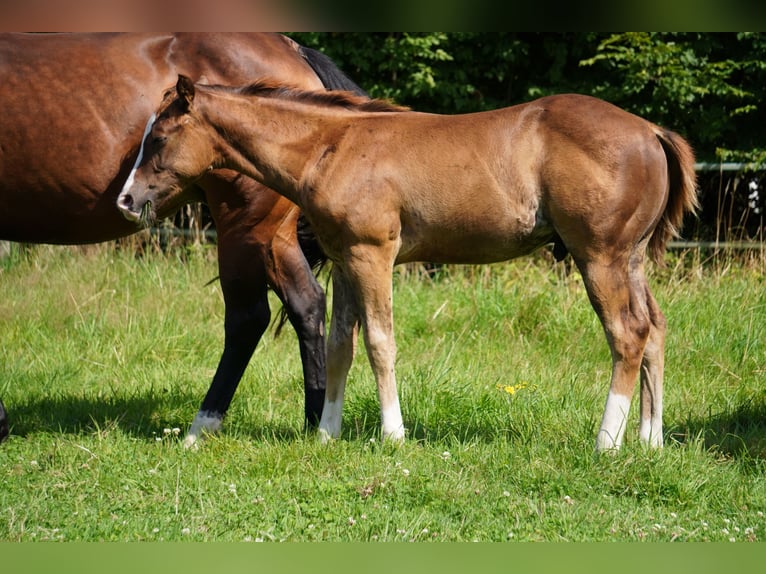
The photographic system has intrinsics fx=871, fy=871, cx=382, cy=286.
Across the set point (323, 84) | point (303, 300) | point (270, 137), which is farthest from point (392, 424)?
point (323, 84)

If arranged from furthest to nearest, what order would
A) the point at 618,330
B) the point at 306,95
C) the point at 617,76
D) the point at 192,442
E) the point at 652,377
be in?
the point at 617,76, the point at 192,442, the point at 306,95, the point at 652,377, the point at 618,330

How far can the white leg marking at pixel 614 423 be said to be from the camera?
4.04 meters

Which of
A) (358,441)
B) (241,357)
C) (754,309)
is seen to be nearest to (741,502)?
(358,441)

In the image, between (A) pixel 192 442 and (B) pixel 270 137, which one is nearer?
(B) pixel 270 137

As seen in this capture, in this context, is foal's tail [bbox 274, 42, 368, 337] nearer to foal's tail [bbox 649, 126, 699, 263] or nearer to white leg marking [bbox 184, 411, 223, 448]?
white leg marking [bbox 184, 411, 223, 448]

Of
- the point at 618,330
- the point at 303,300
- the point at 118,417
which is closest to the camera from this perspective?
the point at 618,330

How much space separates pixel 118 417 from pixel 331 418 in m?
1.39

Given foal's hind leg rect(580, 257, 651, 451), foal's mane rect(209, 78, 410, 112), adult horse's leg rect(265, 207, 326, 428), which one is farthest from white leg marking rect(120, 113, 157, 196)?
foal's hind leg rect(580, 257, 651, 451)

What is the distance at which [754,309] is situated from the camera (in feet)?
21.7

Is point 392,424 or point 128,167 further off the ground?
point 128,167

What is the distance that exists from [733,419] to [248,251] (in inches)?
111

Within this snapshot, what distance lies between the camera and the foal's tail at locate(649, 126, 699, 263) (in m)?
Answer: 4.04

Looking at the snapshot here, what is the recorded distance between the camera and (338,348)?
4.49 metres

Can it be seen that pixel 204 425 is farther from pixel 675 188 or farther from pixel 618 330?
pixel 675 188
